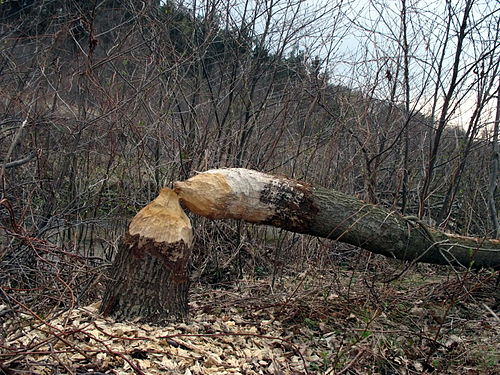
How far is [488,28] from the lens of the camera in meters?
5.39

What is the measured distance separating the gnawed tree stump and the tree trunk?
305mm

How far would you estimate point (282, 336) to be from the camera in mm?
3404

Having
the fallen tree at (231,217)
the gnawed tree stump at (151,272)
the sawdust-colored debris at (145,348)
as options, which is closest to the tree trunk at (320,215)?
the fallen tree at (231,217)

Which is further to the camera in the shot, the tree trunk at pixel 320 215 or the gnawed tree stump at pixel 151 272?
the tree trunk at pixel 320 215

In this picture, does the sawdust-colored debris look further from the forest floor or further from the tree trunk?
the tree trunk

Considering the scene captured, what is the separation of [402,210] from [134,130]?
129 inches

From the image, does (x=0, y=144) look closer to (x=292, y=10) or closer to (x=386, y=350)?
(x=292, y=10)

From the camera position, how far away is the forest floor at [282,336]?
2.53 meters

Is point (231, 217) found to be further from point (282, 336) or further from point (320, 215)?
point (282, 336)

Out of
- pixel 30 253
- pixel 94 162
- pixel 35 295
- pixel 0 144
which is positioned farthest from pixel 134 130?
pixel 35 295

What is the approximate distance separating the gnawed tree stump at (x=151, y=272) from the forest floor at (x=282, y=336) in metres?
0.11

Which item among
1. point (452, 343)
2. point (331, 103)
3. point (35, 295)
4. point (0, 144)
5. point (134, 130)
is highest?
point (331, 103)

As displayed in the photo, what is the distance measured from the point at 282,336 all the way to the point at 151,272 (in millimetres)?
1026

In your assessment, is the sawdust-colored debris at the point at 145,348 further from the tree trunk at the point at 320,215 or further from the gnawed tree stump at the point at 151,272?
the tree trunk at the point at 320,215
